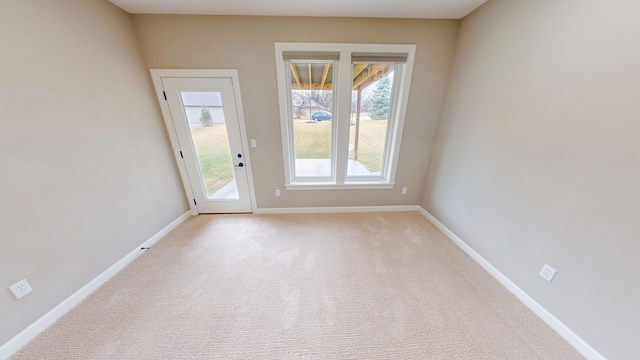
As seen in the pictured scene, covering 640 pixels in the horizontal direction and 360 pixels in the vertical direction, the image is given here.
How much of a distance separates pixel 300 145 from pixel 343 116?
2.39 feet

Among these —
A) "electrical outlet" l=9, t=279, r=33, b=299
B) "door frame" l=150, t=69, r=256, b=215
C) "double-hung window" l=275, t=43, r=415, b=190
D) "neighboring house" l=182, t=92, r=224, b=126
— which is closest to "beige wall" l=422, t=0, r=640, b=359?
"double-hung window" l=275, t=43, r=415, b=190

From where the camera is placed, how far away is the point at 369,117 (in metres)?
2.74

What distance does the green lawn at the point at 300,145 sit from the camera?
262cm

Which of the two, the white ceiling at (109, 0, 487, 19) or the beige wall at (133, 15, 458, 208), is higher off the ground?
the white ceiling at (109, 0, 487, 19)

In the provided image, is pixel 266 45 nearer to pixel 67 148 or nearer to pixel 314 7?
pixel 314 7

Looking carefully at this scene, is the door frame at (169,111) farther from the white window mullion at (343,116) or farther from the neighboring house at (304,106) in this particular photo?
the white window mullion at (343,116)

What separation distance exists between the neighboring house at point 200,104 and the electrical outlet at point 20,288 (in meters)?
1.92

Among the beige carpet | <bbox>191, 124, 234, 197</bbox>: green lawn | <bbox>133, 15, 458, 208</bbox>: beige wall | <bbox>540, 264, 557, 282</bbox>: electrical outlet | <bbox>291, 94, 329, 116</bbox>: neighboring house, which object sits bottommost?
the beige carpet

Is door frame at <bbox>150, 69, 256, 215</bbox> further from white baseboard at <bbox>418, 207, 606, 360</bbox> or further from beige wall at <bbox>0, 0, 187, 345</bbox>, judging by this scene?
white baseboard at <bbox>418, 207, 606, 360</bbox>

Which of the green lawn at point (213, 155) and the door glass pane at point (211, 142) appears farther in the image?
the green lawn at point (213, 155)

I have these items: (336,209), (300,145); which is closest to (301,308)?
(336,209)

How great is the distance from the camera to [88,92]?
171 centimetres

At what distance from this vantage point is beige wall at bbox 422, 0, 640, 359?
1.10m

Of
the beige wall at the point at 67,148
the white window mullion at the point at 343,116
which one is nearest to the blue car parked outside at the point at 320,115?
the white window mullion at the point at 343,116
